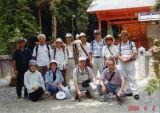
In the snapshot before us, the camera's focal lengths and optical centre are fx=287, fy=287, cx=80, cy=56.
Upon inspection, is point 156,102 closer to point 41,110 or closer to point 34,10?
point 41,110

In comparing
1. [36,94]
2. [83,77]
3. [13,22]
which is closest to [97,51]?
[83,77]

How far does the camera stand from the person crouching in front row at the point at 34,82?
22.8 ft

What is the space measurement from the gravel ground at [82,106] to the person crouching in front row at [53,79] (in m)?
0.28

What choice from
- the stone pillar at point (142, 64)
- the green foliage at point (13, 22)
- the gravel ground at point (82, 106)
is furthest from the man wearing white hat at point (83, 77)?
the stone pillar at point (142, 64)

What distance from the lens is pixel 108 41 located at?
280 inches

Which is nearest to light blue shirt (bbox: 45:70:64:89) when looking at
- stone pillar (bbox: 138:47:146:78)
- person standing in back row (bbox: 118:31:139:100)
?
person standing in back row (bbox: 118:31:139:100)

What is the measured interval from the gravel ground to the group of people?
21 cm

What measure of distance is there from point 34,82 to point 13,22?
16.6ft

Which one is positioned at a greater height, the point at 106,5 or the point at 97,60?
the point at 106,5

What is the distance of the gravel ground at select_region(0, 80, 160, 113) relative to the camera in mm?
5984

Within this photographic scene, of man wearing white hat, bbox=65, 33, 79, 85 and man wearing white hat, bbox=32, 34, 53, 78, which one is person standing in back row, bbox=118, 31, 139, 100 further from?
man wearing white hat, bbox=32, 34, 53, 78

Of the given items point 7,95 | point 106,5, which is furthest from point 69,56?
point 106,5

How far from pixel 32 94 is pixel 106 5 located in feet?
38.3

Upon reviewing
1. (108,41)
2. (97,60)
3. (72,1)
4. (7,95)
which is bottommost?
(7,95)
